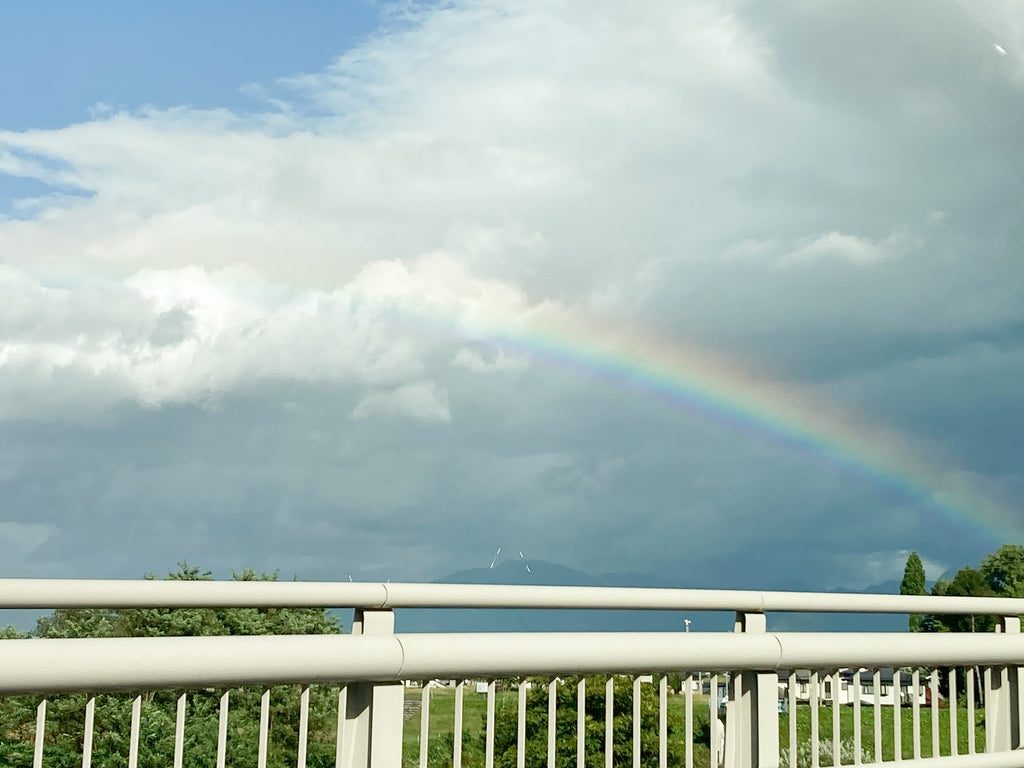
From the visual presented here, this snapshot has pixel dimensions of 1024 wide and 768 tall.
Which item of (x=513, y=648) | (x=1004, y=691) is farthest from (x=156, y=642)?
(x=1004, y=691)

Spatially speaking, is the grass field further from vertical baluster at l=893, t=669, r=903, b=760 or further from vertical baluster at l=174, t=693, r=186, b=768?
vertical baluster at l=174, t=693, r=186, b=768

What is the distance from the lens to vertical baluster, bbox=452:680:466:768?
2289 mm

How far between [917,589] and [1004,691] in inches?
3080

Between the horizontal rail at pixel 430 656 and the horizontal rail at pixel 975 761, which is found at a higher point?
the horizontal rail at pixel 430 656

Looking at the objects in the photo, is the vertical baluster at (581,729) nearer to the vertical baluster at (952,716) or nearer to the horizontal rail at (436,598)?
the horizontal rail at (436,598)

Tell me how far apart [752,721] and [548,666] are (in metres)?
0.72

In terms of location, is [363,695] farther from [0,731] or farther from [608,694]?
[0,731]

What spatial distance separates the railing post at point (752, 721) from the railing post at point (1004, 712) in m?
0.92

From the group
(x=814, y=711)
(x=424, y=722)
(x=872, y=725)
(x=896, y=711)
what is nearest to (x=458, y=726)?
(x=424, y=722)

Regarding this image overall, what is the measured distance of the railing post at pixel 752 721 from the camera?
8.99 feet

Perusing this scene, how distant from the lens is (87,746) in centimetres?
201

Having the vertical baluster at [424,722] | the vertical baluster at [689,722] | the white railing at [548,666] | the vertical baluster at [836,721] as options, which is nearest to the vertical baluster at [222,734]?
the white railing at [548,666]

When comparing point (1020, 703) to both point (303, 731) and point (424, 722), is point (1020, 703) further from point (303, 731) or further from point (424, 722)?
point (303, 731)

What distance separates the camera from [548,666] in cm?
229
